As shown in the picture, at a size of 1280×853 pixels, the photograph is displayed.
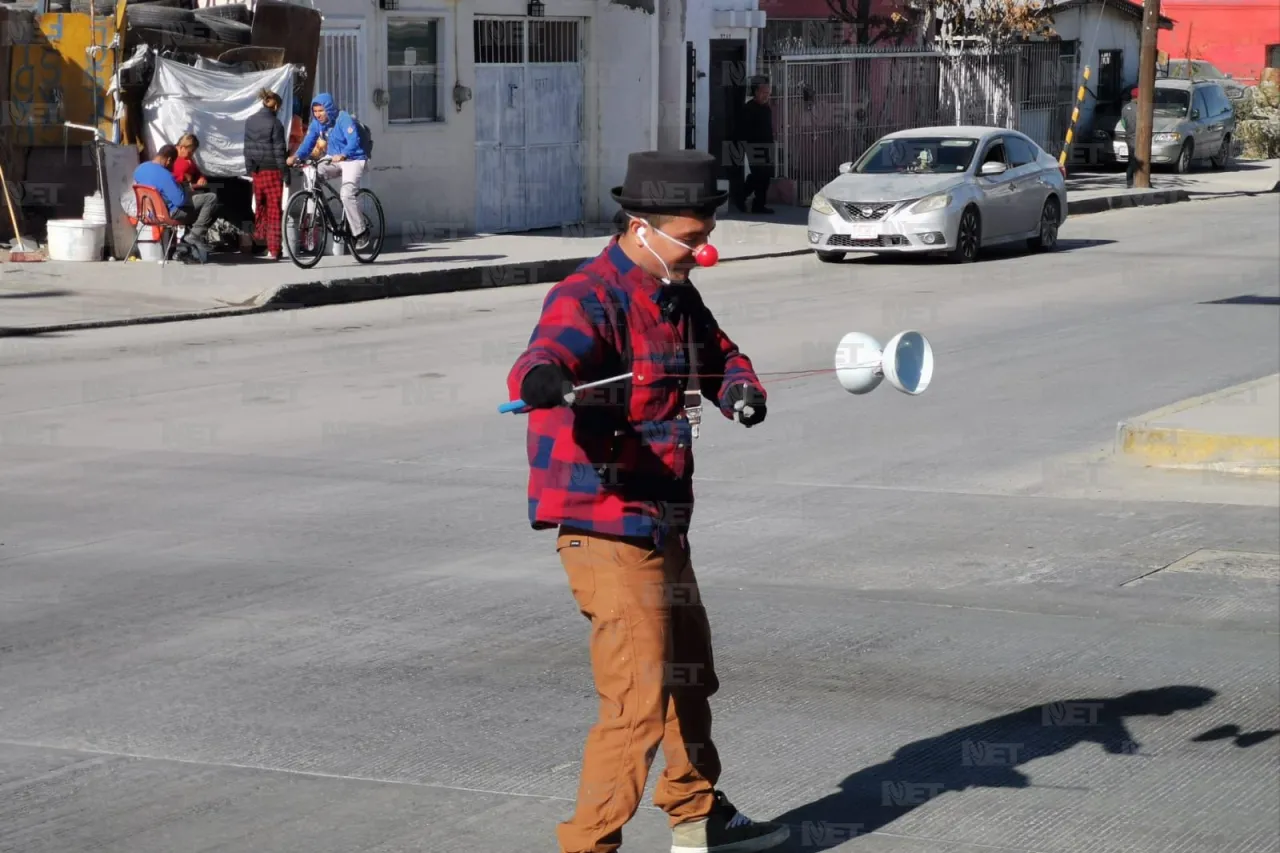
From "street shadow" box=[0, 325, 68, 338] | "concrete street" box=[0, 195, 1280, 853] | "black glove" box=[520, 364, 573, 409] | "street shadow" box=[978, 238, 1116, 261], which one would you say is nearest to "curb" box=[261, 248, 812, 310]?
"street shadow" box=[0, 325, 68, 338]

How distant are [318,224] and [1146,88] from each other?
18.9 m

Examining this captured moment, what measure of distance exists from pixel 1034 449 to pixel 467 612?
501 centimetres

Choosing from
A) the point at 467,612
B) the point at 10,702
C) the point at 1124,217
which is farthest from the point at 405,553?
the point at 1124,217

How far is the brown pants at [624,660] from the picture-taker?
4.66 meters

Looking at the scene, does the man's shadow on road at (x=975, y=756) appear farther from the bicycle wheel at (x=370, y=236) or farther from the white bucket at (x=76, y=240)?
the white bucket at (x=76, y=240)

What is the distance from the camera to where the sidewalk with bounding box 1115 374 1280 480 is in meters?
10.9

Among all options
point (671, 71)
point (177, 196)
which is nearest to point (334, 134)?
point (177, 196)

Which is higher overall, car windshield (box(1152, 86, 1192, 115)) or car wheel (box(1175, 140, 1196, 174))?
car windshield (box(1152, 86, 1192, 115))

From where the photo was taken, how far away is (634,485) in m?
4.79

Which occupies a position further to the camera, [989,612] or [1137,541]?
[1137,541]

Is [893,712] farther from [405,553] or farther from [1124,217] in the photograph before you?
[1124,217]

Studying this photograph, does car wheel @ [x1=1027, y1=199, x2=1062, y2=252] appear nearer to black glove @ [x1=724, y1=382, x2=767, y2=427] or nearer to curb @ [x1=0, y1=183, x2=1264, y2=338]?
curb @ [x1=0, y1=183, x2=1264, y2=338]

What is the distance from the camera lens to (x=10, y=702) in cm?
646

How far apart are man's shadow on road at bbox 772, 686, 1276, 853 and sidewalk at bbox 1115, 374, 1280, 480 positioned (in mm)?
4469
